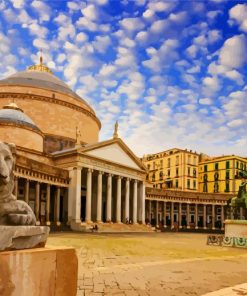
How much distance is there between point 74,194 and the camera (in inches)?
1797

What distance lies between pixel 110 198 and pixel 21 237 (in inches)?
1844

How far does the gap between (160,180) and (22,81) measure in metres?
48.8

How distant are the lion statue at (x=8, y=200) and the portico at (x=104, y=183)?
40.0 m

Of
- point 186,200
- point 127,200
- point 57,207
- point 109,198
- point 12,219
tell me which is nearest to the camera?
point 12,219

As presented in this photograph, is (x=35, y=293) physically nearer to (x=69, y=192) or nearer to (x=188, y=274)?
(x=188, y=274)

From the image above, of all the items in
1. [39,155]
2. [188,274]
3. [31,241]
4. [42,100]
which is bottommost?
[188,274]

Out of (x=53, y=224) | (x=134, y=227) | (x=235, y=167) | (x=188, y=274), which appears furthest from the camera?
(x=235, y=167)

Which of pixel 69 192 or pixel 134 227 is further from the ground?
pixel 69 192

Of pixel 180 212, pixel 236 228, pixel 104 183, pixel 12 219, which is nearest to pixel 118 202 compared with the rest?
pixel 104 183

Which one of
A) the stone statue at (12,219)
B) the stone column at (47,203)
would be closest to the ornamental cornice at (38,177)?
the stone column at (47,203)

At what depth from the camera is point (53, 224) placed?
42094 mm

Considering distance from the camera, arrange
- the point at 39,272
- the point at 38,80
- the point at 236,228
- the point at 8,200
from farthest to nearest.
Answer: the point at 38,80
the point at 236,228
the point at 8,200
the point at 39,272

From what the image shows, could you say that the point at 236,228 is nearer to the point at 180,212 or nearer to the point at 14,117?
the point at 14,117

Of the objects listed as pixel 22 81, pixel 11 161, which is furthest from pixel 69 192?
pixel 11 161
